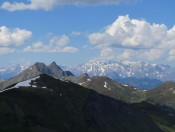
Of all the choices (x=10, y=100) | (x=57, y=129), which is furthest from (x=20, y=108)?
(x=57, y=129)

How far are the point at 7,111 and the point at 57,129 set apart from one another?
28.6m

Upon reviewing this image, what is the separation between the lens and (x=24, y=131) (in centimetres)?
17325

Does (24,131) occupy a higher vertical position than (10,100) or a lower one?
lower

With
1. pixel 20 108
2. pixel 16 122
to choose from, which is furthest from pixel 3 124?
pixel 20 108

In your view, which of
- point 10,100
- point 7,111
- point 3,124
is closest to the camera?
point 3,124

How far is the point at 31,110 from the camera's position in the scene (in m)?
200

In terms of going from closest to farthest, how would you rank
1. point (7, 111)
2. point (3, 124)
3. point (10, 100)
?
point (3, 124) → point (7, 111) → point (10, 100)

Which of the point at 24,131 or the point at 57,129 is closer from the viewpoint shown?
the point at 24,131

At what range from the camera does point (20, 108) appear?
193 m

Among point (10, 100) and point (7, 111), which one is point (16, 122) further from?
point (10, 100)

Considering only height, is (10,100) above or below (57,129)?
above

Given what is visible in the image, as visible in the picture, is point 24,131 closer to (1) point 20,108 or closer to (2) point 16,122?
(2) point 16,122

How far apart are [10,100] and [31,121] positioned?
57.6 ft

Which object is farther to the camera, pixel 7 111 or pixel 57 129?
pixel 57 129
